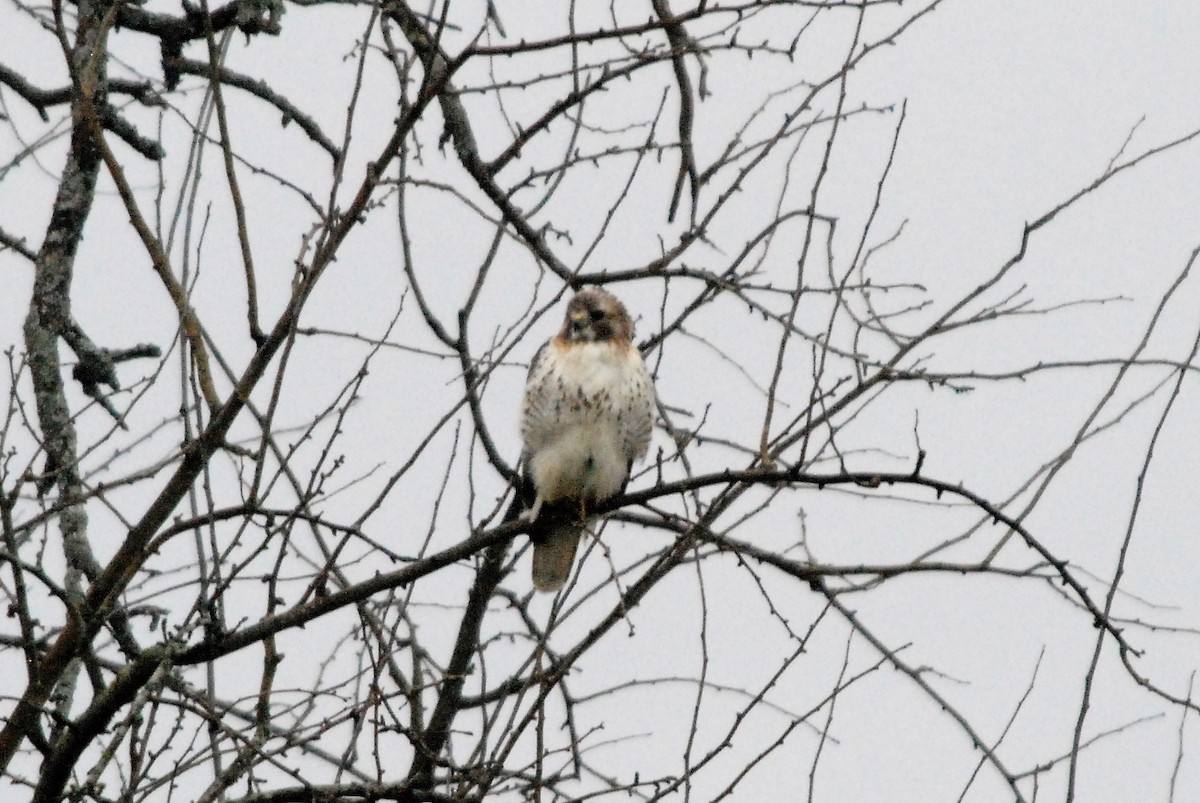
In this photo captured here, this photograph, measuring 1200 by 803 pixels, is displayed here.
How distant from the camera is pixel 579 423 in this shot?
591 cm

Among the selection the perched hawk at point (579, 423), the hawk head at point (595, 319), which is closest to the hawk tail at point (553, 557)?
the perched hawk at point (579, 423)

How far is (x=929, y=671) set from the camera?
4.66 metres

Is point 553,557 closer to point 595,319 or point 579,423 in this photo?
point 579,423

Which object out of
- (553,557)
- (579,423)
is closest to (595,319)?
(579,423)

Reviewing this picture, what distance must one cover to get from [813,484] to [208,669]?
1.72m

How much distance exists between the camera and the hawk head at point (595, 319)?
20.2 ft

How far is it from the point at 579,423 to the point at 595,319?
493mm

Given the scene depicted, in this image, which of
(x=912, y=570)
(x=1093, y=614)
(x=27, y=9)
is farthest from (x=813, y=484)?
(x=27, y=9)

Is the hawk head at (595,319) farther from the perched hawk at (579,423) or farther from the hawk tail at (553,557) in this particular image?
the hawk tail at (553,557)

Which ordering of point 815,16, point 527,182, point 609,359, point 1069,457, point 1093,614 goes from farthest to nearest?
point 609,359 < point 527,182 < point 815,16 < point 1069,457 < point 1093,614

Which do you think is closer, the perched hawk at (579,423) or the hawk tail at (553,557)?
the perched hawk at (579,423)

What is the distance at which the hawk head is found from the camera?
6172 mm

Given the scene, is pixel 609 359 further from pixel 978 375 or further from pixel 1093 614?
pixel 1093 614

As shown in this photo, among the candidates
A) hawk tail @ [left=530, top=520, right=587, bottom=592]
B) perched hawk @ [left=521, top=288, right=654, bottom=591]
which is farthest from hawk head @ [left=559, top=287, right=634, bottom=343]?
hawk tail @ [left=530, top=520, right=587, bottom=592]
